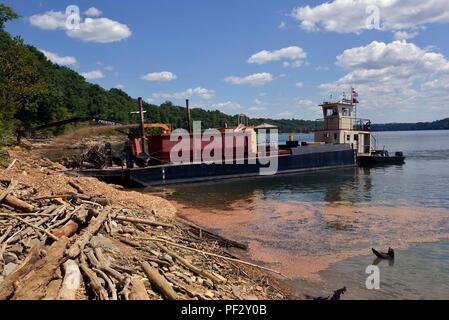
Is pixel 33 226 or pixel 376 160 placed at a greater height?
pixel 33 226

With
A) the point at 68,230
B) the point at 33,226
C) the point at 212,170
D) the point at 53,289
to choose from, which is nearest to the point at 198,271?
the point at 53,289

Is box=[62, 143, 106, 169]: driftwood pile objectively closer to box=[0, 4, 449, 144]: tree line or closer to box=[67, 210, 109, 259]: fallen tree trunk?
box=[0, 4, 449, 144]: tree line

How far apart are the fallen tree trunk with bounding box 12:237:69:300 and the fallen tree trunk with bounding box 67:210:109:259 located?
157 millimetres

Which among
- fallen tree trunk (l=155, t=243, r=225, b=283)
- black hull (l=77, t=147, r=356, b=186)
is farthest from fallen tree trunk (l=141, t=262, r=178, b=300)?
black hull (l=77, t=147, r=356, b=186)

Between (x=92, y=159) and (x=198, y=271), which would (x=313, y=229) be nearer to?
(x=198, y=271)

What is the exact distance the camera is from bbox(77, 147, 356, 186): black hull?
82.5ft

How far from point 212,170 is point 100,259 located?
72.5ft

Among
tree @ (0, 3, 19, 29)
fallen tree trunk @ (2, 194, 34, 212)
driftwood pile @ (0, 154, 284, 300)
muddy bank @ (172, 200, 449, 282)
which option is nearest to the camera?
driftwood pile @ (0, 154, 284, 300)

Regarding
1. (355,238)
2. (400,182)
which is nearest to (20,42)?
(355,238)

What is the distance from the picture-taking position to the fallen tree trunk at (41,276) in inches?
203

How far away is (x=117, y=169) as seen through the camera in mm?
25188

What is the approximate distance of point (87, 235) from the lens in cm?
750

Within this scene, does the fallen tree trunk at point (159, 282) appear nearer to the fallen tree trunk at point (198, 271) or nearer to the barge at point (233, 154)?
the fallen tree trunk at point (198, 271)

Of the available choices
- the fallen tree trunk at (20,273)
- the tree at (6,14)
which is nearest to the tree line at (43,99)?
the tree at (6,14)
